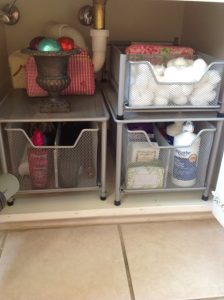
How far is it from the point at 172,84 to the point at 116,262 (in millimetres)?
442

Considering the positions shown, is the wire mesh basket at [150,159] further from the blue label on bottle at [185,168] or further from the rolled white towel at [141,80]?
the rolled white towel at [141,80]

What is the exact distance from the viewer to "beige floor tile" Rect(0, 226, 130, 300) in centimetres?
62

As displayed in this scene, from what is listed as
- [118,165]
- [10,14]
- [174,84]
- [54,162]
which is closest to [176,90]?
[174,84]

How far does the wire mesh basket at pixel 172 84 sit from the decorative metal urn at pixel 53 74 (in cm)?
17

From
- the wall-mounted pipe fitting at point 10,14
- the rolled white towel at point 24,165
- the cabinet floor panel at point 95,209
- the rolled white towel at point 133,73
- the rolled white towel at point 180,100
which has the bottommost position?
the cabinet floor panel at point 95,209

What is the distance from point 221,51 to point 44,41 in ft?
1.54

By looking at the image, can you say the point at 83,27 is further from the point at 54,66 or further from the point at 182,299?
the point at 182,299

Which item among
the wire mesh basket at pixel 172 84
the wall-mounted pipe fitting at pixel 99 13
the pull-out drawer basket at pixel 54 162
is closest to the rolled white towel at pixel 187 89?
the wire mesh basket at pixel 172 84

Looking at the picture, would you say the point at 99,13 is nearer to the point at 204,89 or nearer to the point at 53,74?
the point at 53,74

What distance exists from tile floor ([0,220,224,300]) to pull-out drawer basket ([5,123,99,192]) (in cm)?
13

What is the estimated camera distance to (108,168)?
959 millimetres

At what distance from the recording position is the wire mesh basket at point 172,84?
0.69 m

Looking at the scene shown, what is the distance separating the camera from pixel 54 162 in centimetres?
77

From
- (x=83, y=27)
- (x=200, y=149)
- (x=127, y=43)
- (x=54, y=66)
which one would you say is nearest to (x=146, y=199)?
(x=200, y=149)
